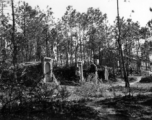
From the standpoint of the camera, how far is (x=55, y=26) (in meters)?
35.3

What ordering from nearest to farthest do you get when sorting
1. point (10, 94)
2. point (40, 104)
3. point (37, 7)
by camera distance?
point (10, 94) → point (40, 104) → point (37, 7)

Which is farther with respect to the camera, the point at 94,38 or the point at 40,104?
the point at 94,38

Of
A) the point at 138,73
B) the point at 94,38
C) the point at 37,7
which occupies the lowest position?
the point at 138,73

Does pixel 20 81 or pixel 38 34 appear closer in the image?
pixel 20 81

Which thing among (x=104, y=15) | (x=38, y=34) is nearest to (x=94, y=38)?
(x=104, y=15)

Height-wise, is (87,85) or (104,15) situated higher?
(104,15)

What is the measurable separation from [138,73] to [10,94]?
4623cm

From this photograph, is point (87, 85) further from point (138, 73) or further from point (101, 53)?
point (138, 73)

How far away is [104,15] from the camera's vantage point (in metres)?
38.0

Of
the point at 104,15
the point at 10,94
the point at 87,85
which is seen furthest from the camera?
the point at 104,15

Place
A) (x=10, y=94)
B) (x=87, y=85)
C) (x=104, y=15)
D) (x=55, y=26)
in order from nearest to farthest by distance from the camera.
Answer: (x=10, y=94)
(x=87, y=85)
(x=55, y=26)
(x=104, y=15)

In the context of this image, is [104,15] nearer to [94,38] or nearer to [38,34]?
[94,38]

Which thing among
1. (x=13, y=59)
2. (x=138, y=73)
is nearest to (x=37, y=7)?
(x=13, y=59)

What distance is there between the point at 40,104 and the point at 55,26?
2997cm
